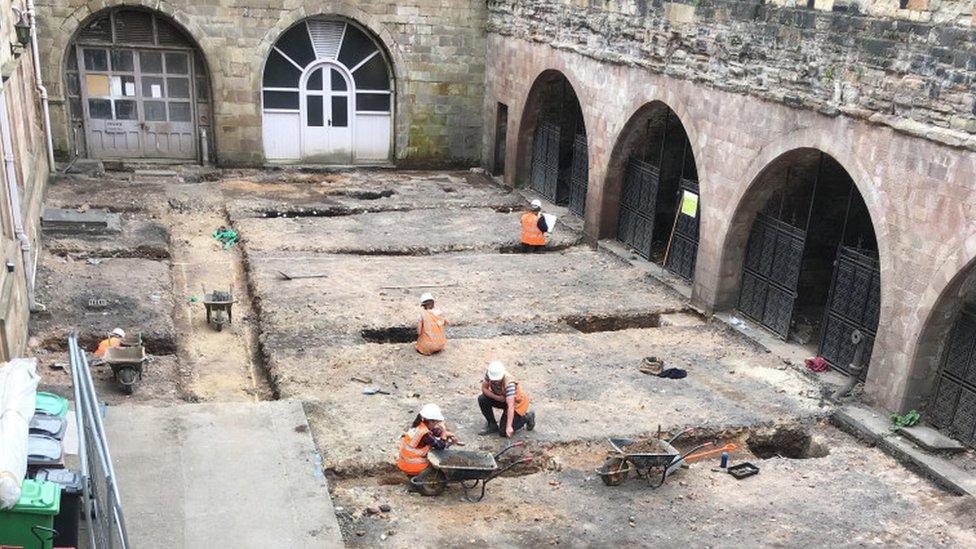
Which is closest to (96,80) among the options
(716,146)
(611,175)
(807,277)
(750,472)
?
(611,175)

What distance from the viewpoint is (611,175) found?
16.6m

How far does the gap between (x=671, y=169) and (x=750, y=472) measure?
8117mm

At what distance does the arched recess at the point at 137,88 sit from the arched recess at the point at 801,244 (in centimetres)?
1330

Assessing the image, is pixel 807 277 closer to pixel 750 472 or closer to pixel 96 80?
pixel 750 472

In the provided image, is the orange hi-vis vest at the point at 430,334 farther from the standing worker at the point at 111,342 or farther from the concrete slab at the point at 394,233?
the concrete slab at the point at 394,233

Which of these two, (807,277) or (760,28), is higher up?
(760,28)

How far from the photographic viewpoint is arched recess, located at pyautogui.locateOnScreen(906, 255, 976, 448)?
9.82 m

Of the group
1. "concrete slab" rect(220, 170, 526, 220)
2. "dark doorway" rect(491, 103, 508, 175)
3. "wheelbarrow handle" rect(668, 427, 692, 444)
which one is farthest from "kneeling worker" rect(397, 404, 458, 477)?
"dark doorway" rect(491, 103, 508, 175)

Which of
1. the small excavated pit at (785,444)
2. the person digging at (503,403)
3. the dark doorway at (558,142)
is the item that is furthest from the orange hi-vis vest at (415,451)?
the dark doorway at (558,142)

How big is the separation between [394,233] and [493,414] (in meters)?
7.80

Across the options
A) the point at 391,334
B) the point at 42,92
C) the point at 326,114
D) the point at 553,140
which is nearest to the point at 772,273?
the point at 391,334

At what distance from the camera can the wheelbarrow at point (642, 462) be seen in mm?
8695

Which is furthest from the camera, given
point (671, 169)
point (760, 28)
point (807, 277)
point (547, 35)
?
point (547, 35)

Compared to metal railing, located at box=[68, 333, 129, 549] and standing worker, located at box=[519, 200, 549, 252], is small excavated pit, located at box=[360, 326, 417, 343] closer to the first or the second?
standing worker, located at box=[519, 200, 549, 252]
